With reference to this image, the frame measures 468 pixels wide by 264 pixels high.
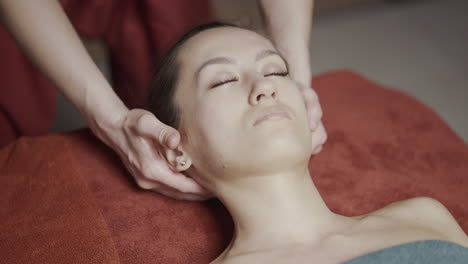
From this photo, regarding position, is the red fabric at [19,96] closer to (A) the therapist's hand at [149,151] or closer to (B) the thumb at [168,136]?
(A) the therapist's hand at [149,151]

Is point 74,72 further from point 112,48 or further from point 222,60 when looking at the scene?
point 112,48

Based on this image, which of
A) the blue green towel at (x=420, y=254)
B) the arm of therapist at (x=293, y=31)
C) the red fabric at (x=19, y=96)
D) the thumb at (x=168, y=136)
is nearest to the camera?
the blue green towel at (x=420, y=254)

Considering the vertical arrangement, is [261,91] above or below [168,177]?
above

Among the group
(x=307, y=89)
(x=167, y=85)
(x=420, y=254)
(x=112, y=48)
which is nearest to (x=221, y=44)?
(x=167, y=85)

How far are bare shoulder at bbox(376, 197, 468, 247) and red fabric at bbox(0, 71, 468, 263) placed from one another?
11 centimetres

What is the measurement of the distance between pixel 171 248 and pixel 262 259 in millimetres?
246

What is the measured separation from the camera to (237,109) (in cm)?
104

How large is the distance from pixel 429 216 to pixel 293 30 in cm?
63

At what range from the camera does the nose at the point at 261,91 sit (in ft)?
3.37

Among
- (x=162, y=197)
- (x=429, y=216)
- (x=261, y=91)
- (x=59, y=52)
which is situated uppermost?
(x=59, y=52)

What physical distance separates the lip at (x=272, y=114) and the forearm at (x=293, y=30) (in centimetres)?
36

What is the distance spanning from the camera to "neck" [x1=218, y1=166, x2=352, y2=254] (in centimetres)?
103

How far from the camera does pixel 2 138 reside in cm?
165

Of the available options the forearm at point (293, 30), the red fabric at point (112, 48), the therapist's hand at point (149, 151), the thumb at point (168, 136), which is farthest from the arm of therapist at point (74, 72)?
the forearm at point (293, 30)
